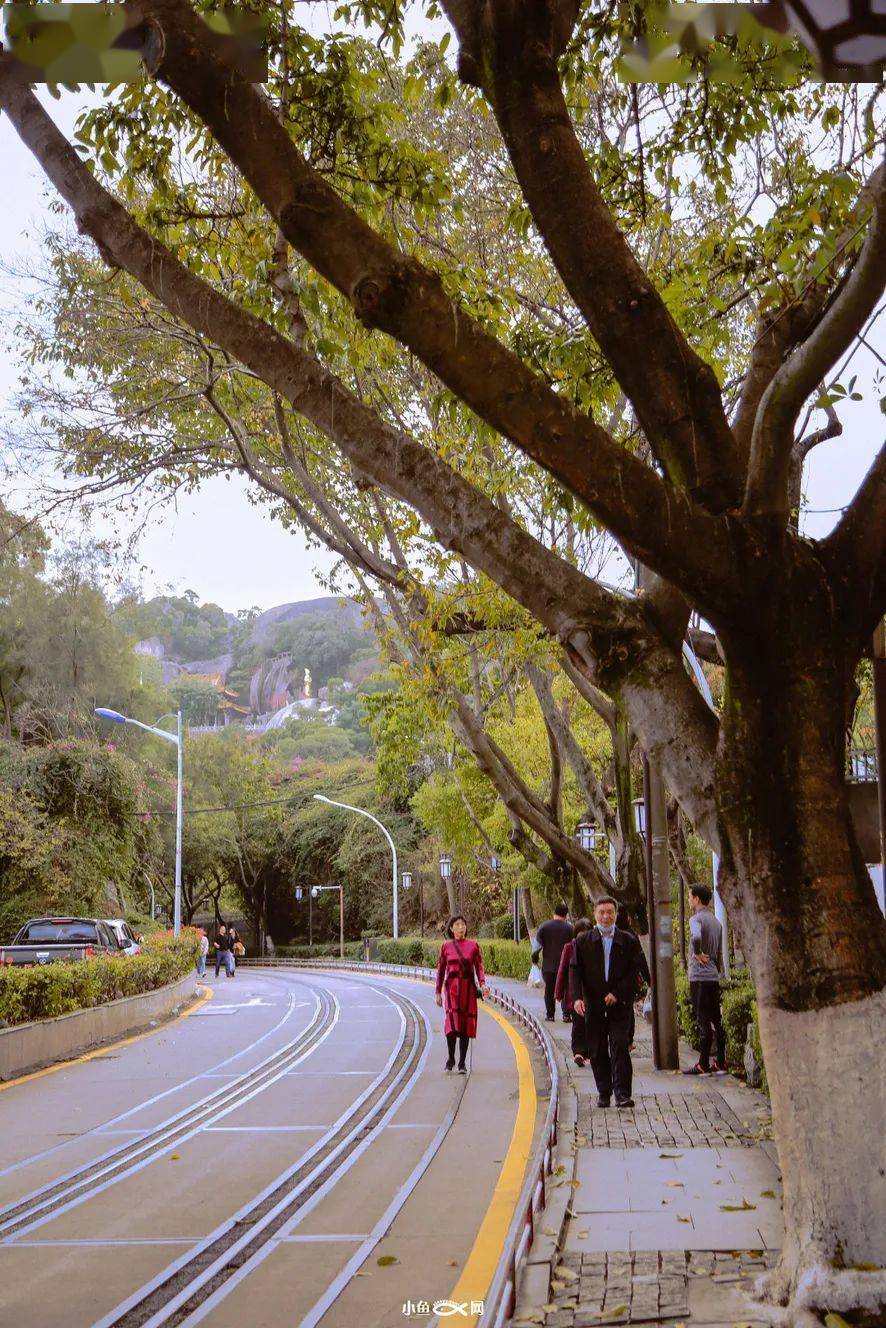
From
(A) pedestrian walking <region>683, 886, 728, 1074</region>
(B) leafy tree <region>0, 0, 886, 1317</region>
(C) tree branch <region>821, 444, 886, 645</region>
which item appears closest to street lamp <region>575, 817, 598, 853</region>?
(A) pedestrian walking <region>683, 886, 728, 1074</region>

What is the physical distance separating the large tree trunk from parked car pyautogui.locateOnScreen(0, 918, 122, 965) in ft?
57.7

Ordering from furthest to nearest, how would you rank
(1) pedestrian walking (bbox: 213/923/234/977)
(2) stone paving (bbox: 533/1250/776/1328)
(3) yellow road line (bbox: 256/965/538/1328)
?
(1) pedestrian walking (bbox: 213/923/234/977) < (3) yellow road line (bbox: 256/965/538/1328) < (2) stone paving (bbox: 533/1250/776/1328)

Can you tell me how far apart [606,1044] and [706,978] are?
5.66 feet

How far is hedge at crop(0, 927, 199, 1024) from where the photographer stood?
15.5 m

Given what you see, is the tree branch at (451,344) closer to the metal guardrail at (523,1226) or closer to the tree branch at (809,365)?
the tree branch at (809,365)

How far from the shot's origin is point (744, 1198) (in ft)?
22.6

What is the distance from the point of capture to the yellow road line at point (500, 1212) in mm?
5816

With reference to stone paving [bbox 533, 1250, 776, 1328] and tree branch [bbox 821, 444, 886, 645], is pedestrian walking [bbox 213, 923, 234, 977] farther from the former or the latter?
tree branch [bbox 821, 444, 886, 645]

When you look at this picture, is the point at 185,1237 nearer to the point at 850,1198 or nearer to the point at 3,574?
the point at 850,1198

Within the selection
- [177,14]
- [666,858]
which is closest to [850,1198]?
[177,14]

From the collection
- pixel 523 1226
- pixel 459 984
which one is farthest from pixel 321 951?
pixel 523 1226

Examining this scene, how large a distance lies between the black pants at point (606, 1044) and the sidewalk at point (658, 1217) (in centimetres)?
22

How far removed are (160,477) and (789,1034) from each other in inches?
420

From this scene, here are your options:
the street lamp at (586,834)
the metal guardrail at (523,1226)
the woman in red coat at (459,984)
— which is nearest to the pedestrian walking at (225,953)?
the street lamp at (586,834)
